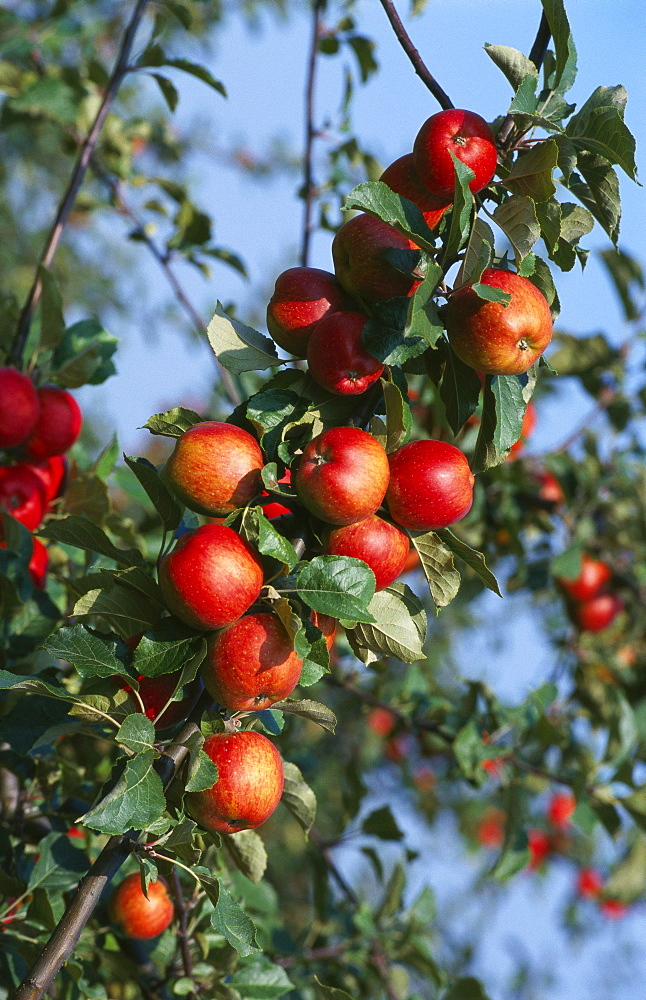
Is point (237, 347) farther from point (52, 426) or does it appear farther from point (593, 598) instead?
point (593, 598)

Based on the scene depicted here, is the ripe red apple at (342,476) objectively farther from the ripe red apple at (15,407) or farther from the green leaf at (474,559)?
the ripe red apple at (15,407)

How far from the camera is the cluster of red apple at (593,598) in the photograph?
254 centimetres

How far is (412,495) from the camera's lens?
0.85 m

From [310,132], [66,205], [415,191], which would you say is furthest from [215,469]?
[310,132]

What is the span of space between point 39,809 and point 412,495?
799mm

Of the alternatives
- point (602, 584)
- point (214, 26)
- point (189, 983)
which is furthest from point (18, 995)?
point (214, 26)

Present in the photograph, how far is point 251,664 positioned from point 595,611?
2.01m

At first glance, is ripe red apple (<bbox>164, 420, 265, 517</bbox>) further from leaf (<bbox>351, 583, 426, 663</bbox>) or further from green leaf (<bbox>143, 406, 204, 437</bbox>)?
leaf (<bbox>351, 583, 426, 663</bbox>)

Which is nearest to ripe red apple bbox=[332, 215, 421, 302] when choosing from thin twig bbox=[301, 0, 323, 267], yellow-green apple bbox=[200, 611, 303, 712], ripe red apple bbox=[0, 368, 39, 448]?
yellow-green apple bbox=[200, 611, 303, 712]

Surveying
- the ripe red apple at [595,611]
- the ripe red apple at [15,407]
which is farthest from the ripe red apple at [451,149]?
the ripe red apple at [595,611]

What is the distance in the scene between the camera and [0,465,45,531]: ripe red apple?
1373 mm

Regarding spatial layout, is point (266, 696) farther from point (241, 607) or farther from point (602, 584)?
point (602, 584)

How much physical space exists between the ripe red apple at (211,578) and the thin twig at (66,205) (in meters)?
0.80

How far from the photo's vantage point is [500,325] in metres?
0.81
